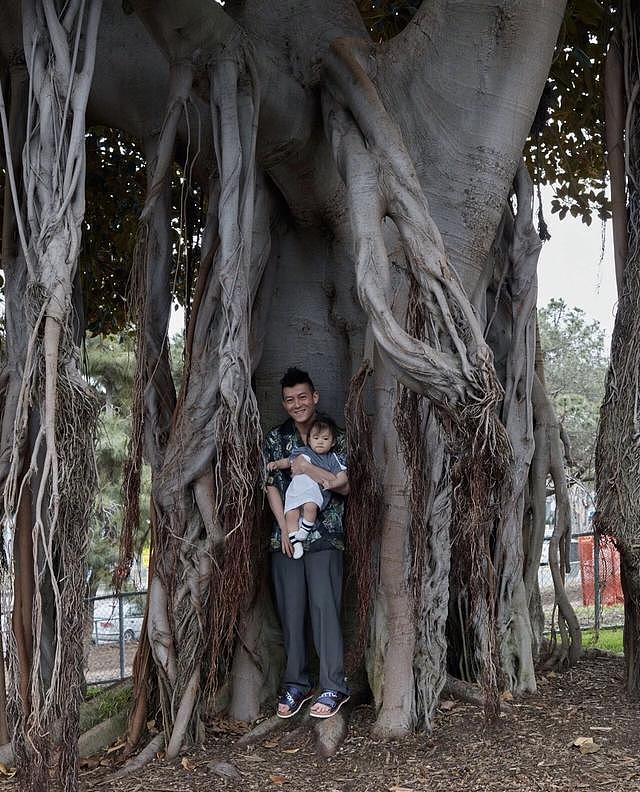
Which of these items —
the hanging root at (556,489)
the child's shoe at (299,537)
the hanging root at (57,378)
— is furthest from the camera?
the hanging root at (556,489)

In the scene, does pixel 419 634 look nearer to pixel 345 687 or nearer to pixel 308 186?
pixel 345 687

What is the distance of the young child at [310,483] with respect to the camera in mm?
3990

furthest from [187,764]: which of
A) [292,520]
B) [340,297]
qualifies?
[340,297]

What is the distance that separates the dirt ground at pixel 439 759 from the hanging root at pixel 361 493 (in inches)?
20.4

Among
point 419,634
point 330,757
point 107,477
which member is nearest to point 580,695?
point 419,634

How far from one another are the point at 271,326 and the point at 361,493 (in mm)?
1112

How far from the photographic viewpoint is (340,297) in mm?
4637

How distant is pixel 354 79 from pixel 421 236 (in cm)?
84

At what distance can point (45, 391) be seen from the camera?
2971mm

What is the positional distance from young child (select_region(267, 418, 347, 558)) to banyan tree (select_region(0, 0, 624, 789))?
126 mm

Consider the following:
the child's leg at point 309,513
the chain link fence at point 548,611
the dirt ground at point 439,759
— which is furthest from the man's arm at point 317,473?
the chain link fence at point 548,611

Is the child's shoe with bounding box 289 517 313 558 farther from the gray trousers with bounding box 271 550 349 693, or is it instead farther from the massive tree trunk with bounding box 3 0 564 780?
the massive tree trunk with bounding box 3 0 564 780

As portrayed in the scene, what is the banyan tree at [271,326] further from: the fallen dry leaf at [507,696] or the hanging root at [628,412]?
the hanging root at [628,412]

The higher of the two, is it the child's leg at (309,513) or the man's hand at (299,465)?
the man's hand at (299,465)
